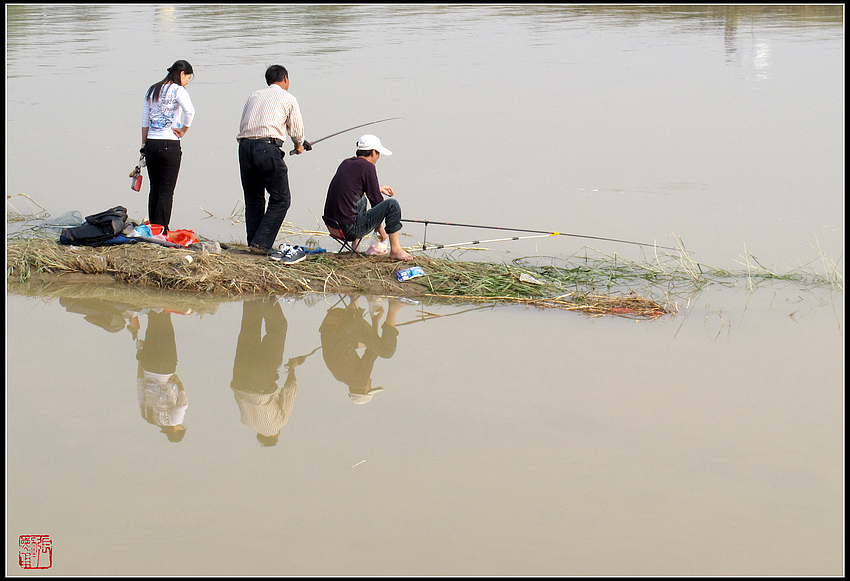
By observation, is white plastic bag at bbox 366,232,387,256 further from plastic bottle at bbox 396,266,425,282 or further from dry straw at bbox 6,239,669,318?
plastic bottle at bbox 396,266,425,282

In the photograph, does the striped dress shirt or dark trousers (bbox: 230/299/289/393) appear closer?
dark trousers (bbox: 230/299/289/393)

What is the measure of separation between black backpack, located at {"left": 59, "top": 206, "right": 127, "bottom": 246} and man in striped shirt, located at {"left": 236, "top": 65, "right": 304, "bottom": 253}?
838mm

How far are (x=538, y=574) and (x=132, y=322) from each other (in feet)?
9.64

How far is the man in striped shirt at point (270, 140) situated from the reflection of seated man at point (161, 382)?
1.06 meters

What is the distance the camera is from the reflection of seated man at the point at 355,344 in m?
4.02

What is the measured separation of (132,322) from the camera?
15.5ft

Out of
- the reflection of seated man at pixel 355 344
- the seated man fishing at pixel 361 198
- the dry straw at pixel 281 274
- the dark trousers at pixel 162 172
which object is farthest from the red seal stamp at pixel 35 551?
the dark trousers at pixel 162 172

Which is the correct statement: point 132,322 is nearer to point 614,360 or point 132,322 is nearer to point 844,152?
point 614,360

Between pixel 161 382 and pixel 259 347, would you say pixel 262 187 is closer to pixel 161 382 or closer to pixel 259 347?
pixel 259 347

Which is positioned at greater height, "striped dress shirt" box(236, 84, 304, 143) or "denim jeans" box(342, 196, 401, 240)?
"striped dress shirt" box(236, 84, 304, 143)

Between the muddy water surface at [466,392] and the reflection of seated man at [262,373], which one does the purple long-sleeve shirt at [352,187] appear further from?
the reflection of seated man at [262,373]

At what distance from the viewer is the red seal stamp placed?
2723 mm

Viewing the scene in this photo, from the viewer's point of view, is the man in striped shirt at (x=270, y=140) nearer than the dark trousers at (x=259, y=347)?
No

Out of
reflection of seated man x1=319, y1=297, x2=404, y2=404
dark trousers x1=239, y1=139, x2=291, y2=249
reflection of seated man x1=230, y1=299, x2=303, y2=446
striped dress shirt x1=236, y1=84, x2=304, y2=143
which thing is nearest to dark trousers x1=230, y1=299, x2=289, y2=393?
reflection of seated man x1=230, y1=299, x2=303, y2=446
